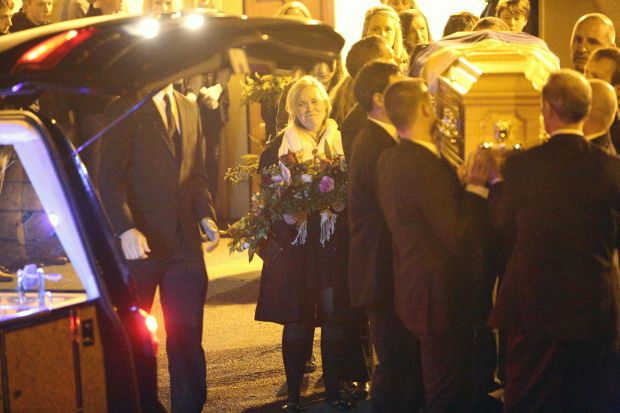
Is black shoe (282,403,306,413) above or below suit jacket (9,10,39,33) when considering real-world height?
below

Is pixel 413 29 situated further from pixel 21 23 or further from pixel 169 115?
pixel 21 23

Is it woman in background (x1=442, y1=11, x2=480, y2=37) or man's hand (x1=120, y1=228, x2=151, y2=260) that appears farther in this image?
woman in background (x1=442, y1=11, x2=480, y2=37)

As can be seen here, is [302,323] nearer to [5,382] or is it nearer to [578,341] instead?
[578,341]

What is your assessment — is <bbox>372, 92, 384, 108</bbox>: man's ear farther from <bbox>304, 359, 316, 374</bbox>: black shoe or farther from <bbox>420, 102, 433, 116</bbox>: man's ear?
<bbox>304, 359, 316, 374</bbox>: black shoe

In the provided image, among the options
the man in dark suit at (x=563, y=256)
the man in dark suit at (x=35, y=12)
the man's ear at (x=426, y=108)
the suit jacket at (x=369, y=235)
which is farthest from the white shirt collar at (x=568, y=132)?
the man in dark suit at (x=35, y=12)

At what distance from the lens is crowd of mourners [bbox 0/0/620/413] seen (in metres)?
4.04

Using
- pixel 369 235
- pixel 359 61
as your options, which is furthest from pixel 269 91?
pixel 369 235

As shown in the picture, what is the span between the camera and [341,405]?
581cm

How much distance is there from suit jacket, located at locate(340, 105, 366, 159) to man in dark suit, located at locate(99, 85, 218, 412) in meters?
1.06

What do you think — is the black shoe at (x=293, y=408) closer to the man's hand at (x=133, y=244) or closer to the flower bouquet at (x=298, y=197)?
the flower bouquet at (x=298, y=197)

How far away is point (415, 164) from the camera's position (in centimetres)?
439

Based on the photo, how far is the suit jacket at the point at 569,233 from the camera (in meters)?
3.99

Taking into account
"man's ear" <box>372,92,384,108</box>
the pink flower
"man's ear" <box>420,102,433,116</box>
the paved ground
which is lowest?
the paved ground

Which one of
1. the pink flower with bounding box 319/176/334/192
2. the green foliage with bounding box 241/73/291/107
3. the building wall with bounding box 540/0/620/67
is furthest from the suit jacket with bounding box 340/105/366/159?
the building wall with bounding box 540/0/620/67
